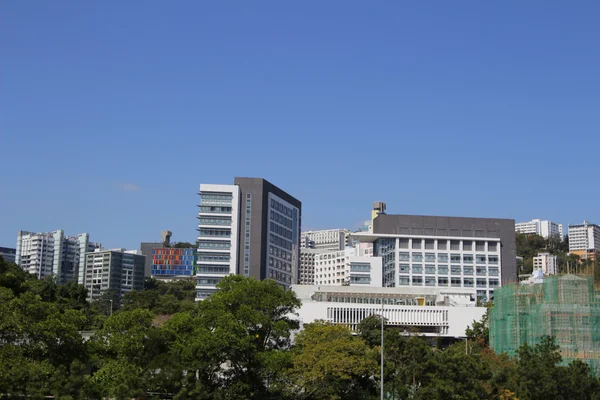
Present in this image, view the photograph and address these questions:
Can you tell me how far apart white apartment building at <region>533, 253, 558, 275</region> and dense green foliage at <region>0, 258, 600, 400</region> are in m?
94.3

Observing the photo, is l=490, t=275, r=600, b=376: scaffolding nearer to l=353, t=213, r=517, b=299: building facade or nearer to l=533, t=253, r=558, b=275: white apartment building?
l=353, t=213, r=517, b=299: building facade

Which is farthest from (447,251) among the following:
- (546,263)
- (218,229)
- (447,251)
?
(546,263)

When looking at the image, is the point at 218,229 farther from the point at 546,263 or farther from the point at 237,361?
the point at 237,361

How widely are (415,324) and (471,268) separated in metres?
42.4

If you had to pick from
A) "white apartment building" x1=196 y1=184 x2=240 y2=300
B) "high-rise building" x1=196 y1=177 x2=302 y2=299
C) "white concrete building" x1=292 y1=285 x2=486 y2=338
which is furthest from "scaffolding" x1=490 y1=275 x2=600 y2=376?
"white apartment building" x1=196 y1=184 x2=240 y2=300

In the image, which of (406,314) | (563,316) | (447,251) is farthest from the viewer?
(447,251)

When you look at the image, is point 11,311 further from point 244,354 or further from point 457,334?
point 457,334

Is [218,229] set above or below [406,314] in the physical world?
above

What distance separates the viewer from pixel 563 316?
5609 centimetres

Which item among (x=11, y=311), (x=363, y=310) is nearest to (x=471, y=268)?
(x=363, y=310)

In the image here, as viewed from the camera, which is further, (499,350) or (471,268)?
(471,268)

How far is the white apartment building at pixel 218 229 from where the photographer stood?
4860 inches

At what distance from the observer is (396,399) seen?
153 feet

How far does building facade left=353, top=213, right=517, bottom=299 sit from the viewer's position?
126750 mm
